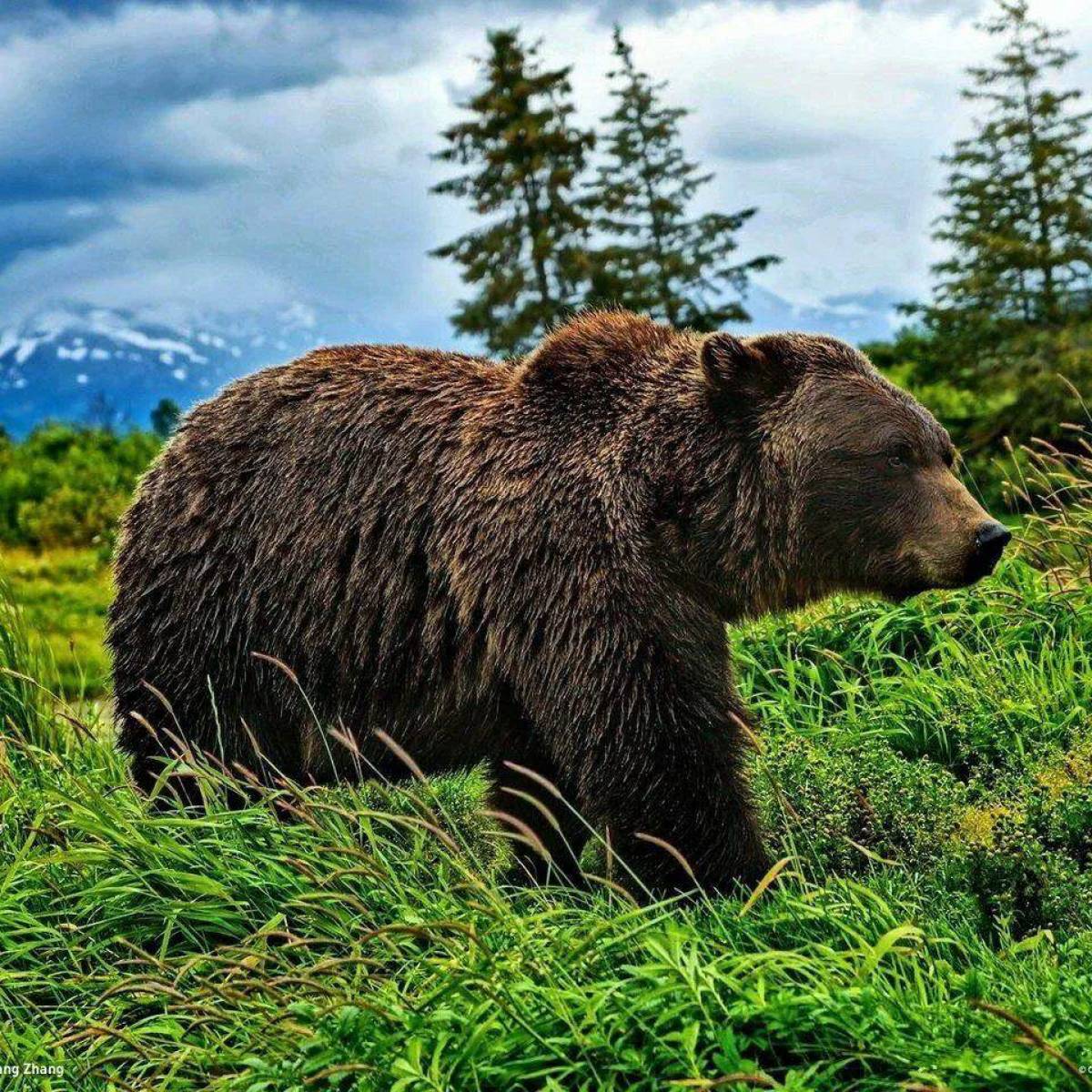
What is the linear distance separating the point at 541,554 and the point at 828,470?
3.16 ft

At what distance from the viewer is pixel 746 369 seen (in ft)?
14.4

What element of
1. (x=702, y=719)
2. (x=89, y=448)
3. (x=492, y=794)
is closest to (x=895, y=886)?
(x=702, y=719)

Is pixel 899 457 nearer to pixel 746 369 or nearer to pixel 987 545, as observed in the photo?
pixel 987 545

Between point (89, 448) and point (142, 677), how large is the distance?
43.8 feet

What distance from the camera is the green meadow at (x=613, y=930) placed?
2.72 m

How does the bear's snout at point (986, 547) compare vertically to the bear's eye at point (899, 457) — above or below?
below

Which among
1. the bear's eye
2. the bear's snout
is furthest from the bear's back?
the bear's snout

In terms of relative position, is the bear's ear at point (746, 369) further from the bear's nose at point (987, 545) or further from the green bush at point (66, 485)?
the green bush at point (66, 485)

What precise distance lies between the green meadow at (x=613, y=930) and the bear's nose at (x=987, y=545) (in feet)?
2.69

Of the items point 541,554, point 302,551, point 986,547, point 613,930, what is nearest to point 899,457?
point 986,547

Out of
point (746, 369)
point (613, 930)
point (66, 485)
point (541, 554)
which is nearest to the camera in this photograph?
point (613, 930)

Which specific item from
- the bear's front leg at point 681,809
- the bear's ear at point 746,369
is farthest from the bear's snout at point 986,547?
the bear's front leg at point 681,809

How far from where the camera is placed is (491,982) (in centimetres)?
275

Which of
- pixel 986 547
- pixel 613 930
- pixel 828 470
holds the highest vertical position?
pixel 828 470
